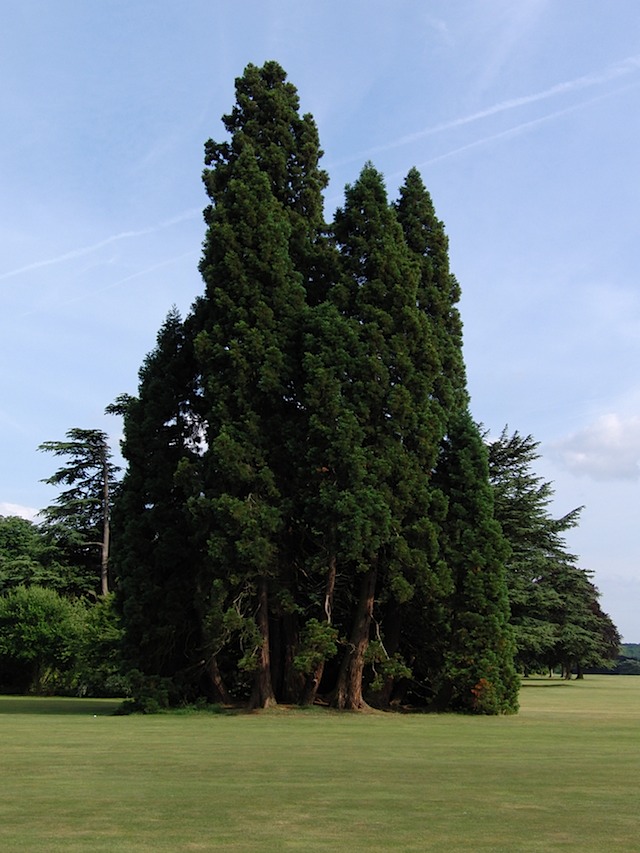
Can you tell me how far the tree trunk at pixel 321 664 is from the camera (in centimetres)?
2683

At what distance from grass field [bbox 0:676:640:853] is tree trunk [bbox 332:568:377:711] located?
703 centimetres

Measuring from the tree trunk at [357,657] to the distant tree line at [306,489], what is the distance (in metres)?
0.06

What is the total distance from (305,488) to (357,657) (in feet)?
16.4

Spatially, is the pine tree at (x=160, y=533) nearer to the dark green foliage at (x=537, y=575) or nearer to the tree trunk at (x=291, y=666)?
the tree trunk at (x=291, y=666)

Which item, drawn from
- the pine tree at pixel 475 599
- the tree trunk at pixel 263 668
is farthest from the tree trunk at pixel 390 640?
the tree trunk at pixel 263 668

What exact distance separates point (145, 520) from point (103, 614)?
30.7 feet

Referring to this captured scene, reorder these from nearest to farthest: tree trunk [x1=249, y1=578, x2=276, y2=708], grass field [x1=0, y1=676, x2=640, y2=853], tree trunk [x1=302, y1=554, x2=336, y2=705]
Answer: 1. grass field [x1=0, y1=676, x2=640, y2=853]
2. tree trunk [x1=302, y1=554, x2=336, y2=705]
3. tree trunk [x1=249, y1=578, x2=276, y2=708]

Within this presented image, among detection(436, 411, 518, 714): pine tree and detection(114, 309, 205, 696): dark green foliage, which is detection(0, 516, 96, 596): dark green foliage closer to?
detection(114, 309, 205, 696): dark green foliage

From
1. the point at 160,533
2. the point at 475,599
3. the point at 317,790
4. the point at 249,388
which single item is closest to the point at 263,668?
the point at 160,533

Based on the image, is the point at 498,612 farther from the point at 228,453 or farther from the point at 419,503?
the point at 228,453

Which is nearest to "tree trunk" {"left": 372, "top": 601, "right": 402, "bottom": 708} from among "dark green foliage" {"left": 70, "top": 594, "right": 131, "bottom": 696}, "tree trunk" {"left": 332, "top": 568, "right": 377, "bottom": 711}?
"tree trunk" {"left": 332, "top": 568, "right": 377, "bottom": 711}

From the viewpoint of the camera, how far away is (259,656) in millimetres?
27062

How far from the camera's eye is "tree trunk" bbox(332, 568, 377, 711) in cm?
2744

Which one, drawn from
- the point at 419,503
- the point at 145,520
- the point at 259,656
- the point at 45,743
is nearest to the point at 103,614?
the point at 145,520
